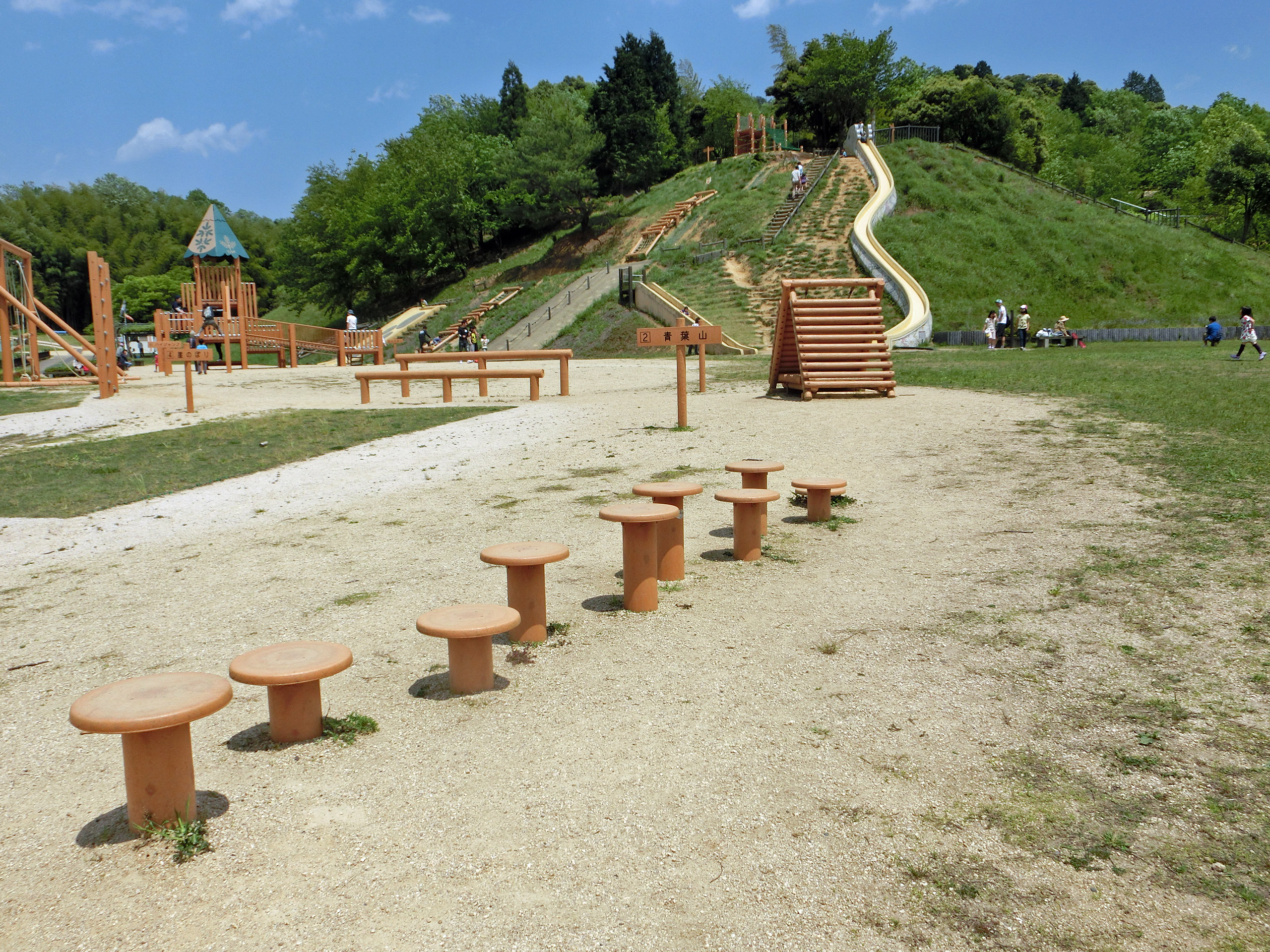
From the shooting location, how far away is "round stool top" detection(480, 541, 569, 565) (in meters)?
4.76

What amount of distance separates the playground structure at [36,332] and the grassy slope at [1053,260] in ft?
81.6

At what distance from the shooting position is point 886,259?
3484cm

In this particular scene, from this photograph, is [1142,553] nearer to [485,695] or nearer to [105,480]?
→ [485,695]

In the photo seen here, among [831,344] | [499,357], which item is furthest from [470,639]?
[499,357]

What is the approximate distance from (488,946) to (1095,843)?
1.90 metres

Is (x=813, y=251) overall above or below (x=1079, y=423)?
above

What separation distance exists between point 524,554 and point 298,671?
1.51 meters

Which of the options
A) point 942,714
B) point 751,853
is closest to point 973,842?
point 751,853

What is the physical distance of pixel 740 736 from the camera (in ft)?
12.4

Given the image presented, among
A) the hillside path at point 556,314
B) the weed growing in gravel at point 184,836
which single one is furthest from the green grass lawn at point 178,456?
the hillside path at point 556,314

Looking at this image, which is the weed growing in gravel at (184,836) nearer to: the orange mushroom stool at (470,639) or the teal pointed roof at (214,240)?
the orange mushroom stool at (470,639)

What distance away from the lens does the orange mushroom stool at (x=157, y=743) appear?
3043 mm

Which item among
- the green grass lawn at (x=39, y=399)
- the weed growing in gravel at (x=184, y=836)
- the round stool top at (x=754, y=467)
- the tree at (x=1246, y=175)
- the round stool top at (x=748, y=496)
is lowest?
the weed growing in gravel at (x=184, y=836)

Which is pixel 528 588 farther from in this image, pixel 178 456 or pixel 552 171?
pixel 552 171
